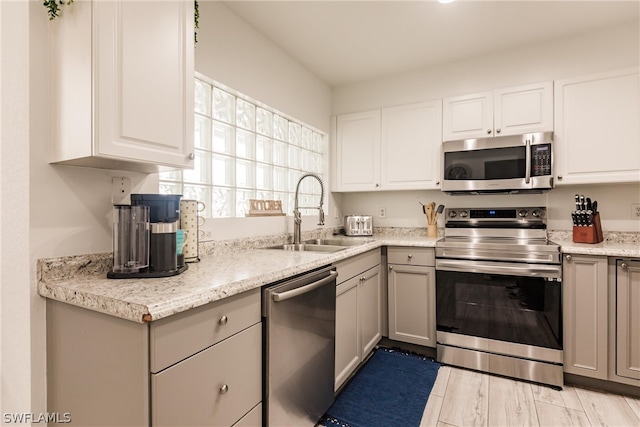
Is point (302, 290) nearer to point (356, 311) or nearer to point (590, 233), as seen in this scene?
point (356, 311)

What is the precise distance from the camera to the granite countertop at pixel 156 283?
89cm

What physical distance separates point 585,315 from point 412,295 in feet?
3.51

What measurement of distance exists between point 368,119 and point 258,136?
3.98 feet

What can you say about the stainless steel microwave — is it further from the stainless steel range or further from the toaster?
the toaster

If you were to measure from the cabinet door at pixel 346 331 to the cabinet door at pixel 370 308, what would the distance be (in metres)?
0.09

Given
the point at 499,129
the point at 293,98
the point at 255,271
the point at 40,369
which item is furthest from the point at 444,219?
the point at 40,369

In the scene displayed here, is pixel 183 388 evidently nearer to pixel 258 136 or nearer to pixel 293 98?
pixel 258 136

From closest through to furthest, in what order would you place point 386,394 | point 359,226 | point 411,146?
point 386,394, point 411,146, point 359,226

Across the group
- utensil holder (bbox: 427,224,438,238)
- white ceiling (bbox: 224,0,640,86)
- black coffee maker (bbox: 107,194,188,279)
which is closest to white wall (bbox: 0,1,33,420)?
→ black coffee maker (bbox: 107,194,188,279)

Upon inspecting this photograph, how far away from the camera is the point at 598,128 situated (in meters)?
2.27

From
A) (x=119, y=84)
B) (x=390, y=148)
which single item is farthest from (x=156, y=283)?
(x=390, y=148)

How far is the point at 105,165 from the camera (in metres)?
1.26

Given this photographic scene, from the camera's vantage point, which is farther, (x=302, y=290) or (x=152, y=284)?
(x=302, y=290)

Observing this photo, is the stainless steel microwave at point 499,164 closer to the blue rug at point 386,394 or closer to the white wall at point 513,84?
the white wall at point 513,84
